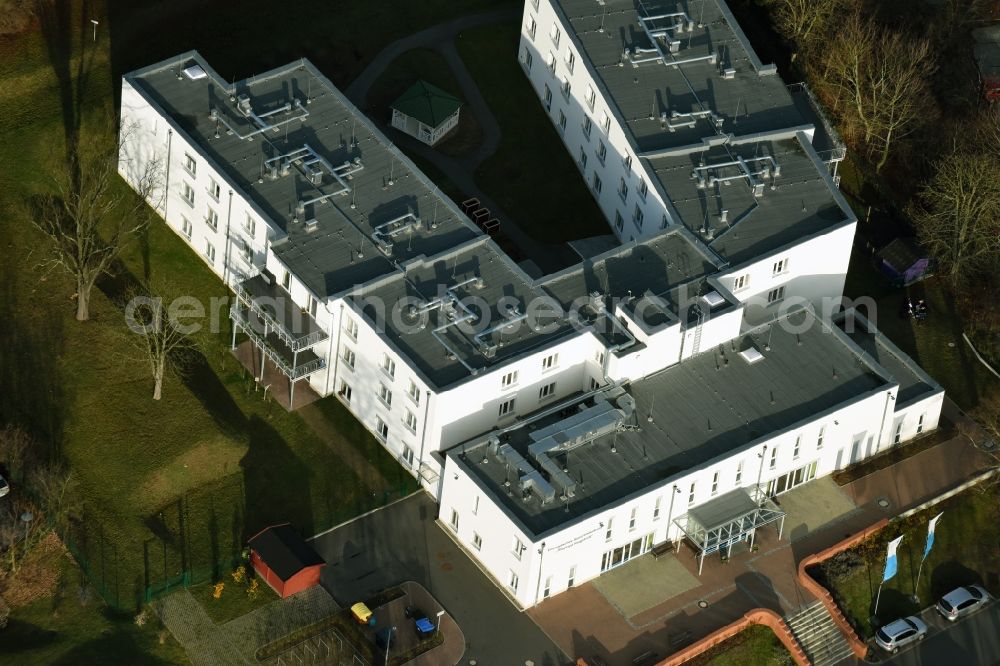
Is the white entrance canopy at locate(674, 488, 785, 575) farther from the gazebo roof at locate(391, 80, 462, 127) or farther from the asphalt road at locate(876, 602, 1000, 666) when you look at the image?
the gazebo roof at locate(391, 80, 462, 127)

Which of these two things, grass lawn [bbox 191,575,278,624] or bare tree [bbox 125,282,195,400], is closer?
grass lawn [bbox 191,575,278,624]

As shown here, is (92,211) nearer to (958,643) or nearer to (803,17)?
(803,17)

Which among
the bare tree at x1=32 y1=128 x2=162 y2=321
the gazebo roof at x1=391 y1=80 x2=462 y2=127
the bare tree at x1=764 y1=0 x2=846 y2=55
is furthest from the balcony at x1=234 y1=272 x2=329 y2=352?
the bare tree at x1=764 y1=0 x2=846 y2=55

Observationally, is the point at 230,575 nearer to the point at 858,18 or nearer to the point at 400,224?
the point at 400,224

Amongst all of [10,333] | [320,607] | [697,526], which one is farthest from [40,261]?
[697,526]

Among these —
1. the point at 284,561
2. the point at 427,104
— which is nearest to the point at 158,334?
the point at 284,561

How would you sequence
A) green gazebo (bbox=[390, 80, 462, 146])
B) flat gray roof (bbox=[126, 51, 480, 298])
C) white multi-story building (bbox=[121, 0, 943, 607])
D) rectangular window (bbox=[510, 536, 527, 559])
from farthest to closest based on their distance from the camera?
green gazebo (bbox=[390, 80, 462, 146])
flat gray roof (bbox=[126, 51, 480, 298])
white multi-story building (bbox=[121, 0, 943, 607])
rectangular window (bbox=[510, 536, 527, 559])

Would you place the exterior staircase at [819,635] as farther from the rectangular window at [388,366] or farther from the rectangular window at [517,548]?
the rectangular window at [388,366]
